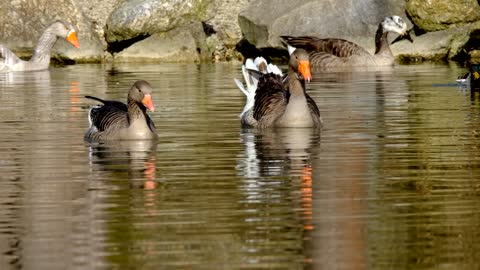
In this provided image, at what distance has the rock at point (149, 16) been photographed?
1393 inches

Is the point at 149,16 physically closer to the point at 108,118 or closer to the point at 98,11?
the point at 98,11

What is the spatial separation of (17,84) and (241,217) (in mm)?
18425

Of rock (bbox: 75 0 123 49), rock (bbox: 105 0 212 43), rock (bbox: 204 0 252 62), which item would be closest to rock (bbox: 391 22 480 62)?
rock (bbox: 204 0 252 62)

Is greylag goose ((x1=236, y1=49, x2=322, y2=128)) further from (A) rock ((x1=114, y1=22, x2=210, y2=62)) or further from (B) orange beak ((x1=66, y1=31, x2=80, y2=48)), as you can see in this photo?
(A) rock ((x1=114, y1=22, x2=210, y2=62))

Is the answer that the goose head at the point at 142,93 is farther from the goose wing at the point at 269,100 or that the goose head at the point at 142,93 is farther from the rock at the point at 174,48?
the rock at the point at 174,48

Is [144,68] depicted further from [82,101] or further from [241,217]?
[241,217]

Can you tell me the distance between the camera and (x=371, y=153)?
14516 millimetres

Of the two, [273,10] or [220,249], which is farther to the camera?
[273,10]

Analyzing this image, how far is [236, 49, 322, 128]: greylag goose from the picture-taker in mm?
17203

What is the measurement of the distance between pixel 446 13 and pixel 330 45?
331cm

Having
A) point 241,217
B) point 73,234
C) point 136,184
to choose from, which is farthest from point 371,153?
point 73,234

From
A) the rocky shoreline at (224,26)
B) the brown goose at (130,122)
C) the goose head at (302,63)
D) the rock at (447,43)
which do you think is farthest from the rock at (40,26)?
the brown goose at (130,122)

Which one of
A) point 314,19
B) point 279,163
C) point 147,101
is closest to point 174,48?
point 314,19

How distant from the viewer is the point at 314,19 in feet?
114
